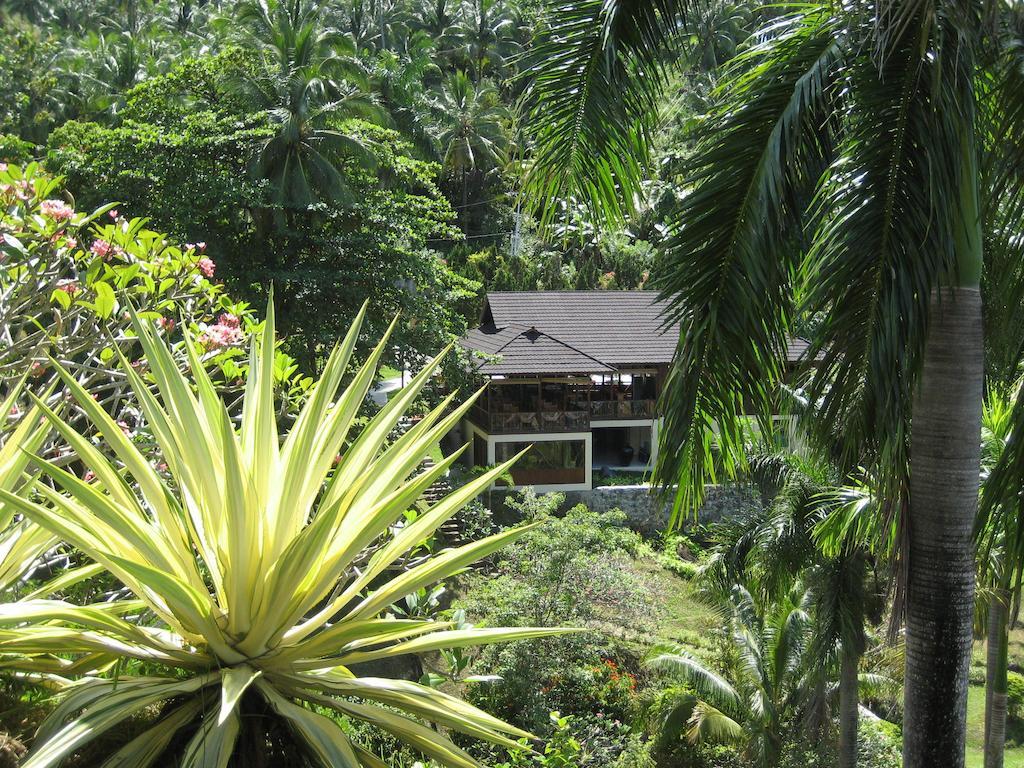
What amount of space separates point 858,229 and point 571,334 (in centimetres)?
2540

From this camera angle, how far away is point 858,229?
13.7 feet

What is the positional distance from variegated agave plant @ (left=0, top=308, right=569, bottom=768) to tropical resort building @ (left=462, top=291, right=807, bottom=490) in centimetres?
2043

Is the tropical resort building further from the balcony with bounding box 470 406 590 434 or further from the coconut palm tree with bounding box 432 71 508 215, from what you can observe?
the coconut palm tree with bounding box 432 71 508 215

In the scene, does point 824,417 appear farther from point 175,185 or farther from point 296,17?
point 296,17

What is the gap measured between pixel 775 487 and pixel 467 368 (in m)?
7.68

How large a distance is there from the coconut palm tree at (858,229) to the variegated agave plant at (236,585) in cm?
171

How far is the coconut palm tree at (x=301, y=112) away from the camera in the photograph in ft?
69.1

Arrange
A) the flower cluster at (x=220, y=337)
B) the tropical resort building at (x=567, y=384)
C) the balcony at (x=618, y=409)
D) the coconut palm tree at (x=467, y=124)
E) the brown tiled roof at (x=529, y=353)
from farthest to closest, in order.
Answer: the coconut palm tree at (x=467, y=124) → the balcony at (x=618, y=409) → the tropical resort building at (x=567, y=384) → the brown tiled roof at (x=529, y=353) → the flower cluster at (x=220, y=337)

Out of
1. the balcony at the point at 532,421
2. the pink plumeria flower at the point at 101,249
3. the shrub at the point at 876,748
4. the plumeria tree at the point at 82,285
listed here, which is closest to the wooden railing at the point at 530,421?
the balcony at the point at 532,421

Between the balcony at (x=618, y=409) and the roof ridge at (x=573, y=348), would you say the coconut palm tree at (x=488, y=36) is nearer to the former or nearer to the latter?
the roof ridge at (x=573, y=348)

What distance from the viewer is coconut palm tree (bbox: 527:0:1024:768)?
4.09 m

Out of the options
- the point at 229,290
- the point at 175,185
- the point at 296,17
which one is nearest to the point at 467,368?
the point at 229,290

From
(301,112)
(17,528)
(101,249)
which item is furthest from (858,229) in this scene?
(301,112)

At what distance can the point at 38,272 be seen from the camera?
18.9 feet
